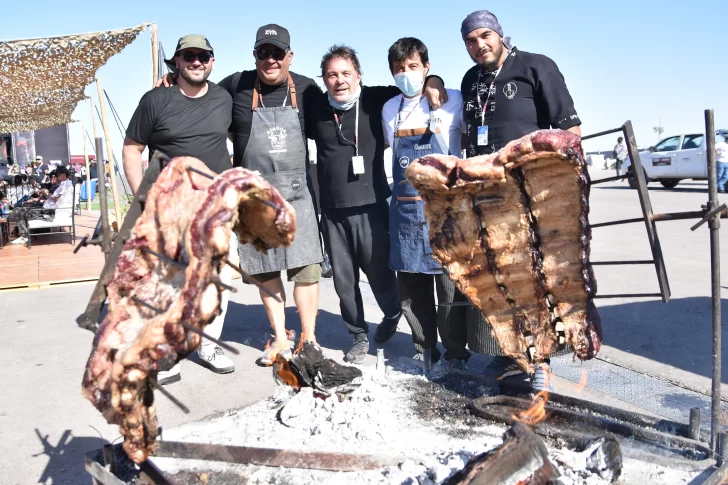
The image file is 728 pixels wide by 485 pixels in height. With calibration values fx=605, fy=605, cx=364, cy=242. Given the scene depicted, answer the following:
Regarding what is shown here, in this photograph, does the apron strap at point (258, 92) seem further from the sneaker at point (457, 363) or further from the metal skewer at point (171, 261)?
the metal skewer at point (171, 261)

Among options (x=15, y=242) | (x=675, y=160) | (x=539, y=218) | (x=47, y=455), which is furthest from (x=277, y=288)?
(x=675, y=160)

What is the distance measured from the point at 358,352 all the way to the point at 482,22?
112 inches

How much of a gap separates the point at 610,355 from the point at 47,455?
4.33 meters

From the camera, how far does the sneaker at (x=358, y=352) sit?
5191mm

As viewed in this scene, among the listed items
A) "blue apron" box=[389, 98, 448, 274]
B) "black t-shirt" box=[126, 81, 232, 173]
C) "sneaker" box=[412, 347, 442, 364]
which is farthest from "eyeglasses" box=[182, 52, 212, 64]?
"sneaker" box=[412, 347, 442, 364]

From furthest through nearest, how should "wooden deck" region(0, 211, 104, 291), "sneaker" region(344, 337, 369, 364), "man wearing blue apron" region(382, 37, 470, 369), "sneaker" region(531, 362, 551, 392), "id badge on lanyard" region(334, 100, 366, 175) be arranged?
"wooden deck" region(0, 211, 104, 291), "sneaker" region(344, 337, 369, 364), "id badge on lanyard" region(334, 100, 366, 175), "man wearing blue apron" region(382, 37, 470, 369), "sneaker" region(531, 362, 551, 392)

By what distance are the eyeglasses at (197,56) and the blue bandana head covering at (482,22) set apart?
Answer: 1846mm

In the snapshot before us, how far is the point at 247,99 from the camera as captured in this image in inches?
188

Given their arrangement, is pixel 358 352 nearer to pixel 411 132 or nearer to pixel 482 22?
pixel 411 132

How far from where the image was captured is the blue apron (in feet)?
14.6

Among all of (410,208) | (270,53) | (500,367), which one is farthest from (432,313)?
(270,53)

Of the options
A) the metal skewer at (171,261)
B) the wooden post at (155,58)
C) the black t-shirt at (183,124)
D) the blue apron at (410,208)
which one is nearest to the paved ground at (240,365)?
the blue apron at (410,208)

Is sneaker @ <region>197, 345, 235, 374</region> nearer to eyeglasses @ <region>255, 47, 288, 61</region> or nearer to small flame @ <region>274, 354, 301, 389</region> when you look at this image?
small flame @ <region>274, 354, 301, 389</region>

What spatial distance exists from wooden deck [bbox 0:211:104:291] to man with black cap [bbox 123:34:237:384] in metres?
5.05
